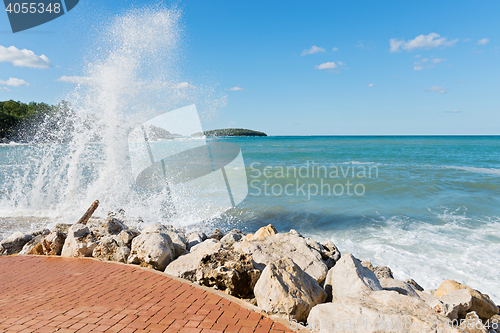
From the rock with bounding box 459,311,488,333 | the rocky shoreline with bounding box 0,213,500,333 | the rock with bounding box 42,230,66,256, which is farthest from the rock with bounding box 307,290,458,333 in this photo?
the rock with bounding box 42,230,66,256

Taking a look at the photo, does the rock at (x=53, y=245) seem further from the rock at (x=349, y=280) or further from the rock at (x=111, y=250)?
the rock at (x=349, y=280)

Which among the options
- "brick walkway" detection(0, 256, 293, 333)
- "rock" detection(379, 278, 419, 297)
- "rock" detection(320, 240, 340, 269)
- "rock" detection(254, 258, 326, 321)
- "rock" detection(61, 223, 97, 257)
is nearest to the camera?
"brick walkway" detection(0, 256, 293, 333)

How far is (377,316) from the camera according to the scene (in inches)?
106

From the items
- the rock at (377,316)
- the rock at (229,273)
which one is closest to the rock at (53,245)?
the rock at (229,273)

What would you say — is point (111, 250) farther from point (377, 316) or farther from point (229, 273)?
point (377, 316)

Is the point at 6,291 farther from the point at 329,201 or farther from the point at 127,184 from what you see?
the point at 329,201

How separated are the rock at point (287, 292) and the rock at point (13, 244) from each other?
20.3 ft

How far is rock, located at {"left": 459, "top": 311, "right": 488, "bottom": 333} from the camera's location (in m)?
3.70

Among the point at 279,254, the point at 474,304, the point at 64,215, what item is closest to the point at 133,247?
the point at 279,254

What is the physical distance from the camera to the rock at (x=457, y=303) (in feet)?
13.5

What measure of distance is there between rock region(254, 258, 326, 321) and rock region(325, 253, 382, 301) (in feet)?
0.91

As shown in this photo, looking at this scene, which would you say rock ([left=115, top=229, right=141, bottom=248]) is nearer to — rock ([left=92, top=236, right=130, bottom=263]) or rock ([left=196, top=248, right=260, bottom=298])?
rock ([left=92, top=236, right=130, bottom=263])

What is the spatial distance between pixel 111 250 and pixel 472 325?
5800 mm

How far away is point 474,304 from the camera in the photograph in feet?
14.8
